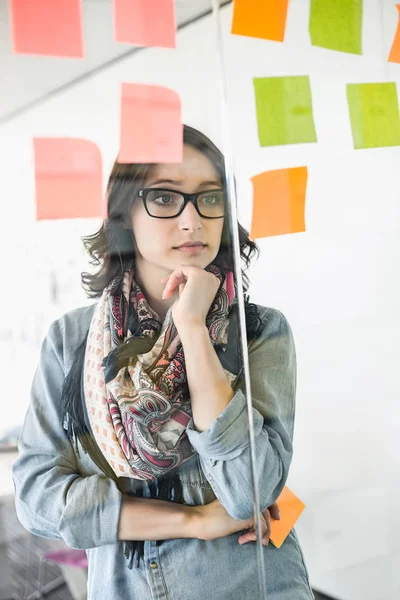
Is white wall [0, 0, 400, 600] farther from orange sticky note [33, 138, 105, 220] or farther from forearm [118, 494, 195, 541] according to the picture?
forearm [118, 494, 195, 541]

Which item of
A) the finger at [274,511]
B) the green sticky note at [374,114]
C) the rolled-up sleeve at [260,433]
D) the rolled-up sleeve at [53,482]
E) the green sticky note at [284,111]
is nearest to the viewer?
the rolled-up sleeve at [53,482]

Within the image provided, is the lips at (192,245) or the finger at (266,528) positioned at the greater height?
the lips at (192,245)

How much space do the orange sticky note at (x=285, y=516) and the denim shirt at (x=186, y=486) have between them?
0.07 feet

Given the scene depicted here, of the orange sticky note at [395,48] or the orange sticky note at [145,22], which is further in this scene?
the orange sticky note at [395,48]

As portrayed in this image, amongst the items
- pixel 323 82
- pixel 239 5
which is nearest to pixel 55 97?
pixel 239 5

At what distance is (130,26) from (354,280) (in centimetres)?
76

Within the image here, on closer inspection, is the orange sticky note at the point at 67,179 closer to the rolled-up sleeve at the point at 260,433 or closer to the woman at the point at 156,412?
the woman at the point at 156,412

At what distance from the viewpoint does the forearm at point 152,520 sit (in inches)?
41.9

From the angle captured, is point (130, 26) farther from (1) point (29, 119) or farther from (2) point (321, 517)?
(2) point (321, 517)

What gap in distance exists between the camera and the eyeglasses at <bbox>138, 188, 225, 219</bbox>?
1.11m

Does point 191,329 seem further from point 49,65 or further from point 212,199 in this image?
point 49,65

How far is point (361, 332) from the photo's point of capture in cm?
147

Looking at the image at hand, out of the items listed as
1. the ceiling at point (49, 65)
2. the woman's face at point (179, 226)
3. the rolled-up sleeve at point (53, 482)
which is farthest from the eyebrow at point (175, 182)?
the rolled-up sleeve at point (53, 482)

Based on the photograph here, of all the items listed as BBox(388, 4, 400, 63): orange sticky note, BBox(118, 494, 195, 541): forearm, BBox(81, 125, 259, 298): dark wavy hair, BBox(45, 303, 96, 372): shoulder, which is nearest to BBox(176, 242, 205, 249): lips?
BBox(81, 125, 259, 298): dark wavy hair
